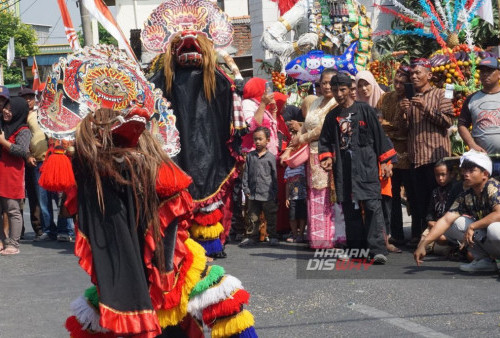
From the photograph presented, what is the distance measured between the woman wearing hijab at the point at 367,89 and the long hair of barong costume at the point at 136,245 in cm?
526

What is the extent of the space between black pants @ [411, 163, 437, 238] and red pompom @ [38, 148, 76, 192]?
14.8 ft

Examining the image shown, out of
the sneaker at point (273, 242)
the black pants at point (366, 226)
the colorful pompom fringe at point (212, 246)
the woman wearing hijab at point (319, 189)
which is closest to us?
the black pants at point (366, 226)

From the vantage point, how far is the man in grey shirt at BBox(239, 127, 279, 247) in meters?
9.79

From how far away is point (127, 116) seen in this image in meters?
4.31

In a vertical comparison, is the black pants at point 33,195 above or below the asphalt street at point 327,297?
above

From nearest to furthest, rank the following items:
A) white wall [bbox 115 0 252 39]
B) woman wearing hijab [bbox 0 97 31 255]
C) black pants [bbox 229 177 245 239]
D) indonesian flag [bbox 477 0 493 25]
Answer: woman wearing hijab [bbox 0 97 31 255]
indonesian flag [bbox 477 0 493 25]
black pants [bbox 229 177 245 239]
white wall [bbox 115 0 252 39]

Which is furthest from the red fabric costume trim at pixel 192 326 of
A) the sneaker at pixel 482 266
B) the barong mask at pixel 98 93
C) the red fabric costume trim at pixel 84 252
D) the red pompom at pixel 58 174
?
the sneaker at pixel 482 266

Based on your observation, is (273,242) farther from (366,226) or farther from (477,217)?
(477,217)

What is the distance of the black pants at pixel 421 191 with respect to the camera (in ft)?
29.1

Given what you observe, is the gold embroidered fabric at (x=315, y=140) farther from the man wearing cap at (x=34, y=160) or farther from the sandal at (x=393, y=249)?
the man wearing cap at (x=34, y=160)

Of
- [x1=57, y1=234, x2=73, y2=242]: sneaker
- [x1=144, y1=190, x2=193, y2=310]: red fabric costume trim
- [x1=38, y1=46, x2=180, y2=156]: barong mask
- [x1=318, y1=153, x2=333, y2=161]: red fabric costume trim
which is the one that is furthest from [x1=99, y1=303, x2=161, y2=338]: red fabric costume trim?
[x1=57, y1=234, x2=73, y2=242]: sneaker

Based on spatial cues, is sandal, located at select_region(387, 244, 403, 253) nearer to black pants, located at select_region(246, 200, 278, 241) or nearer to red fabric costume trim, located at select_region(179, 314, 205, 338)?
black pants, located at select_region(246, 200, 278, 241)

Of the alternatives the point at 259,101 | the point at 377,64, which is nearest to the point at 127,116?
the point at 259,101

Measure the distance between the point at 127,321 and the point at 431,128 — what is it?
5296 millimetres
